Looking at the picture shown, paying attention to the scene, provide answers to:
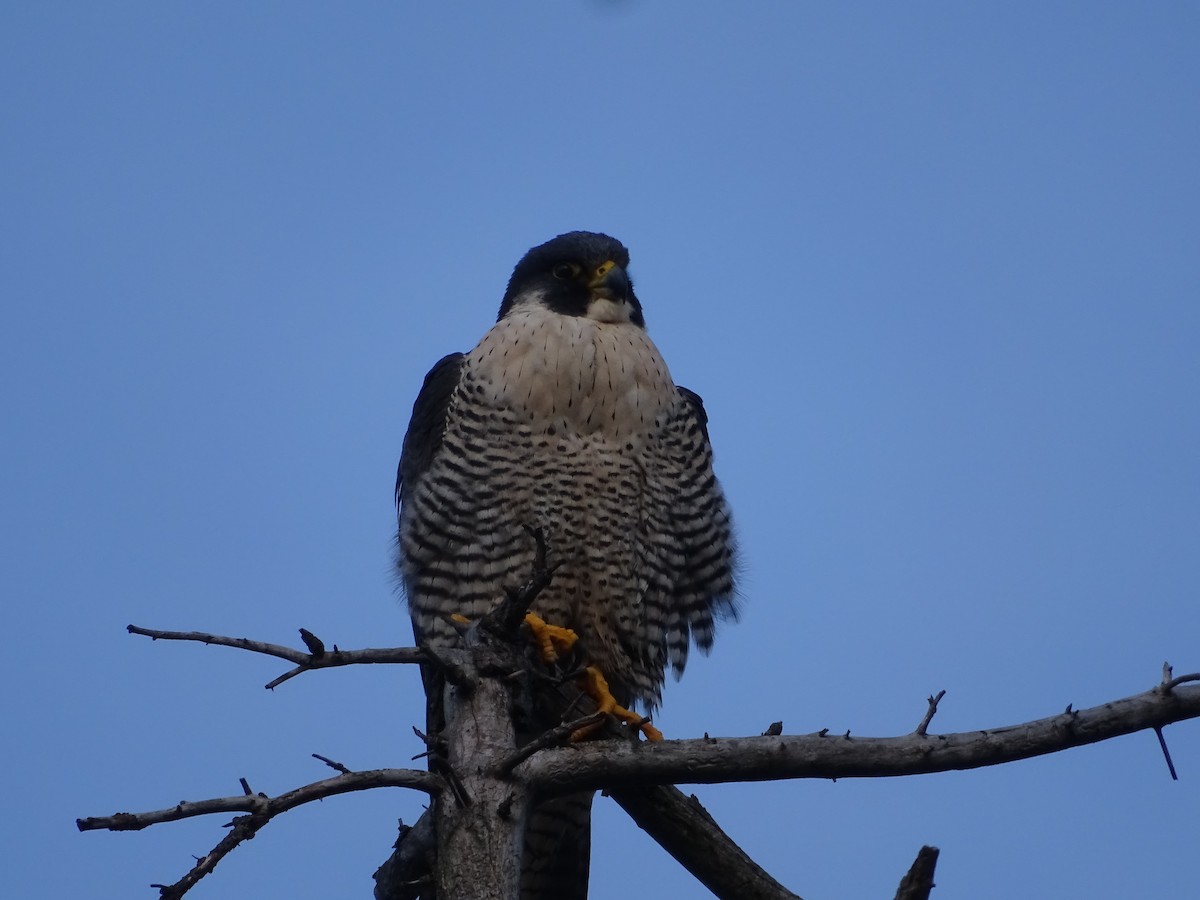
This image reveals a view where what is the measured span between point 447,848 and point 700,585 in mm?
2103

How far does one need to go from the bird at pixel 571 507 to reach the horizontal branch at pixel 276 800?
58.0 inches

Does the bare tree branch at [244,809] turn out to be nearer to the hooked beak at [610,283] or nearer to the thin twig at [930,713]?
the thin twig at [930,713]

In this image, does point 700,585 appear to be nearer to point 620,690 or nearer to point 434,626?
point 620,690

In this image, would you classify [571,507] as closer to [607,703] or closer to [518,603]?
[607,703]

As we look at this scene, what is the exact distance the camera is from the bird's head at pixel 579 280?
547 centimetres

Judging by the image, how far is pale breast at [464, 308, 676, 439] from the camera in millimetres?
4973

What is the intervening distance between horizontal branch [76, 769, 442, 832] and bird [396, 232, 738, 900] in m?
1.47

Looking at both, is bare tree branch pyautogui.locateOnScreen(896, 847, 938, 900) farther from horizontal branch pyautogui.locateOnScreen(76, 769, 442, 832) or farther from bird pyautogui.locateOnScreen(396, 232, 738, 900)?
bird pyautogui.locateOnScreen(396, 232, 738, 900)

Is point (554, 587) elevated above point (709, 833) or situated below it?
above

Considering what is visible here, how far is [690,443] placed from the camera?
5.22 meters

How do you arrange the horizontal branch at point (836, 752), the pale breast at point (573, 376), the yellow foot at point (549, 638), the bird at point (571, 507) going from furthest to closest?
1. the pale breast at point (573, 376)
2. the bird at point (571, 507)
3. the yellow foot at point (549, 638)
4. the horizontal branch at point (836, 752)

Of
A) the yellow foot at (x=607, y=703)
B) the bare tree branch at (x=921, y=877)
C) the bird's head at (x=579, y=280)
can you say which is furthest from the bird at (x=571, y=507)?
the bare tree branch at (x=921, y=877)

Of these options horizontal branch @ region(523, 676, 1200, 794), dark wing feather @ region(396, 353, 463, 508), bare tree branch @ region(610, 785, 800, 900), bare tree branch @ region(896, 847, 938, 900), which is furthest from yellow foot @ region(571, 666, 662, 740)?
bare tree branch @ region(896, 847, 938, 900)

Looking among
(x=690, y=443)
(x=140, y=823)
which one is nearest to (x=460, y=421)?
(x=690, y=443)
